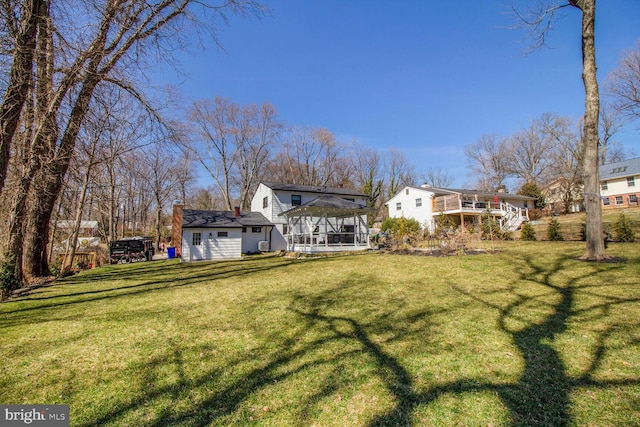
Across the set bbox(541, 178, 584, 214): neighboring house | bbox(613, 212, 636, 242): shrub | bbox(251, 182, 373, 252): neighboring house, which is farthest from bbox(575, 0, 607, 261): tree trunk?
bbox(541, 178, 584, 214): neighboring house

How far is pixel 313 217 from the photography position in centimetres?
2153

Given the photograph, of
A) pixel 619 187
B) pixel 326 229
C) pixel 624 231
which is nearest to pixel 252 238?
pixel 326 229

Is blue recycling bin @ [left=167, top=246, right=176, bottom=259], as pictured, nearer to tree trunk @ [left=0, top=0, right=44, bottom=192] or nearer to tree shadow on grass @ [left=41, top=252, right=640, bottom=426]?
tree trunk @ [left=0, top=0, right=44, bottom=192]

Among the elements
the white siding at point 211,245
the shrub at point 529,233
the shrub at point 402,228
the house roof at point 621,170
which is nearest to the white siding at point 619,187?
the house roof at point 621,170

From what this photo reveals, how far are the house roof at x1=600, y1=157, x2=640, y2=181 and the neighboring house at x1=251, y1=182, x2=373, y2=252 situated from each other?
29957 millimetres

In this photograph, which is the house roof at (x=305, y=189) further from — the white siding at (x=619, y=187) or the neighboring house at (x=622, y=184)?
the white siding at (x=619, y=187)

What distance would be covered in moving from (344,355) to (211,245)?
16289 mm

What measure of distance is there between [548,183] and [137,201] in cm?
5632

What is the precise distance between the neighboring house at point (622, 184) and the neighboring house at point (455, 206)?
9.14 meters

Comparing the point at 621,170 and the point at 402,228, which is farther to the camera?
the point at 621,170

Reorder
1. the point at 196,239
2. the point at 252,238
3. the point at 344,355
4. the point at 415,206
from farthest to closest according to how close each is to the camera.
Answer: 1. the point at 415,206
2. the point at 252,238
3. the point at 196,239
4. the point at 344,355

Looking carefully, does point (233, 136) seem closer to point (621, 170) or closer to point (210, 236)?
point (210, 236)

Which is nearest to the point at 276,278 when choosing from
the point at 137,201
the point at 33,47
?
the point at 33,47

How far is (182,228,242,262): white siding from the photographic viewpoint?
685 inches
